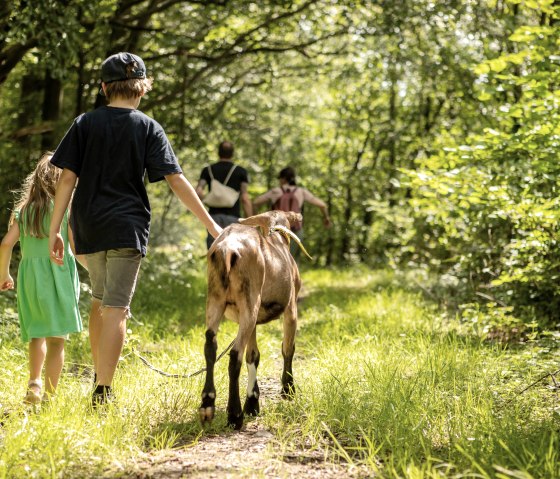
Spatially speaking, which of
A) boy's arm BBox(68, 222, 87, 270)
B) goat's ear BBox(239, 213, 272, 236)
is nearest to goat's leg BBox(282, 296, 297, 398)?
goat's ear BBox(239, 213, 272, 236)

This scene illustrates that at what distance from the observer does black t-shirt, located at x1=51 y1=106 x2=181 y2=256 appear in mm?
4188

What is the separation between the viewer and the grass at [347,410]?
3402 millimetres

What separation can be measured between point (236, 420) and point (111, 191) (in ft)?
5.11

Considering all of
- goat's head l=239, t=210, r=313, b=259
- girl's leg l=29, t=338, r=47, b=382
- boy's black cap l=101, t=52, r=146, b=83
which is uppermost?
boy's black cap l=101, t=52, r=146, b=83

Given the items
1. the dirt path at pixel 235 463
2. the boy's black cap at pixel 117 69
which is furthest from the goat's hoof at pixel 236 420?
the boy's black cap at pixel 117 69

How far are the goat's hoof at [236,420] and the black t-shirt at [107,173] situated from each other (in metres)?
1.15

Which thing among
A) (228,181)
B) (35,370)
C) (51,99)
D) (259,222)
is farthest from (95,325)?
(51,99)

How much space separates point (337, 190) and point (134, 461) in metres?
18.5

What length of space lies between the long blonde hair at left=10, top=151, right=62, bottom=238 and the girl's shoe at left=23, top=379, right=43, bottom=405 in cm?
98

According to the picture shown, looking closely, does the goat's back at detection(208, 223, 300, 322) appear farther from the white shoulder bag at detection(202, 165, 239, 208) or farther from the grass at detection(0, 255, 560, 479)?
the white shoulder bag at detection(202, 165, 239, 208)

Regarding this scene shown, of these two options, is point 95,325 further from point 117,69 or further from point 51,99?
point 51,99

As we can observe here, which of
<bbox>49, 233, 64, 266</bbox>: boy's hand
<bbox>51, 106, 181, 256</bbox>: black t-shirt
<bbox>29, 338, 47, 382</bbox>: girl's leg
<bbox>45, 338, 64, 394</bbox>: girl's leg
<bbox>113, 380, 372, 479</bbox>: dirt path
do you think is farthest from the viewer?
<bbox>45, 338, 64, 394</bbox>: girl's leg

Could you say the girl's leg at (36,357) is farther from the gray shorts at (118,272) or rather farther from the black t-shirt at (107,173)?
the black t-shirt at (107,173)

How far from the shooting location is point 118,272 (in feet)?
13.9
